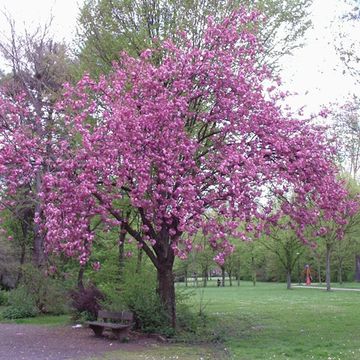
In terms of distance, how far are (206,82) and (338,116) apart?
6.99 meters

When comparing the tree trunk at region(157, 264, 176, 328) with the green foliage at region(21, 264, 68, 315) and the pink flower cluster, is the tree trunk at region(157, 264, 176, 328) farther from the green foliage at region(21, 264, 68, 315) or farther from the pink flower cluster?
the green foliage at region(21, 264, 68, 315)

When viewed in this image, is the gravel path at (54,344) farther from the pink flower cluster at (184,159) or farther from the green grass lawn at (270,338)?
the pink flower cluster at (184,159)

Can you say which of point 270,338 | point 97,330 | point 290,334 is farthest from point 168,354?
point 290,334

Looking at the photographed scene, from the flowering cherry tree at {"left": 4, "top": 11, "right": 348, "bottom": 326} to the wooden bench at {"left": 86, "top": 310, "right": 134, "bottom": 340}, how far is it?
1172 mm


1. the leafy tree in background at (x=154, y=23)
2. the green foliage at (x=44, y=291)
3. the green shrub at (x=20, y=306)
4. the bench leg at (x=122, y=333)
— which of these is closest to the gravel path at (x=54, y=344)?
the bench leg at (x=122, y=333)

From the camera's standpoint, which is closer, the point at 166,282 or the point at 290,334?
the point at 290,334

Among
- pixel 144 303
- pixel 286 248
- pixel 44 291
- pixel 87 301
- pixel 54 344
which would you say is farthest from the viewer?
pixel 286 248

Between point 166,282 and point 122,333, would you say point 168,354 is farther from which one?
point 166,282

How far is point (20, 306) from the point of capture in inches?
776

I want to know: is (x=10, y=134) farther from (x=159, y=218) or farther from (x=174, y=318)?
(x=174, y=318)

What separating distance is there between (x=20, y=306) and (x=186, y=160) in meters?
11.8

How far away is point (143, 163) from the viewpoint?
10531mm

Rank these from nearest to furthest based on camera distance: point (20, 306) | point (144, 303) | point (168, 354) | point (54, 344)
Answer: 1. point (168, 354)
2. point (54, 344)
3. point (144, 303)
4. point (20, 306)

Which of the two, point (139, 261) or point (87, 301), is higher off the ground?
point (139, 261)
